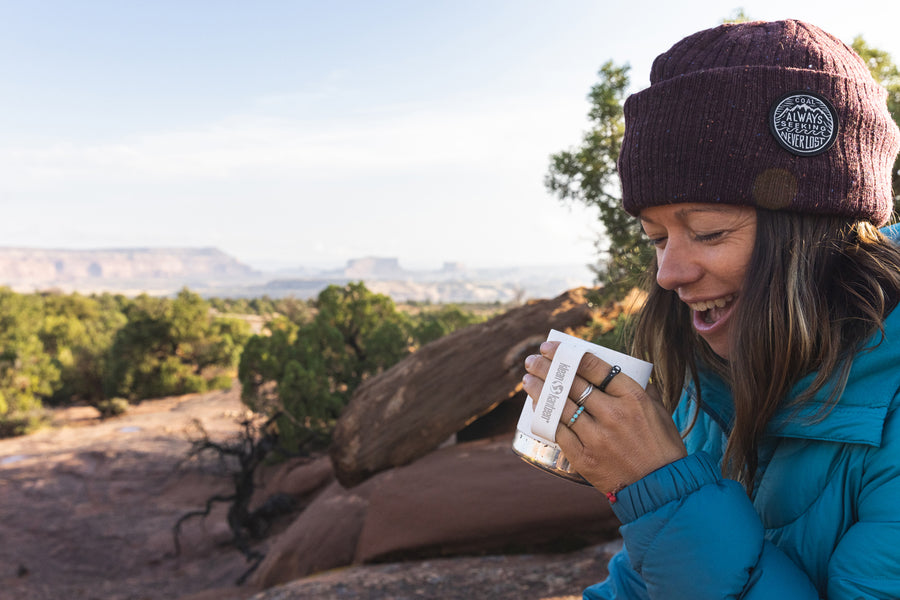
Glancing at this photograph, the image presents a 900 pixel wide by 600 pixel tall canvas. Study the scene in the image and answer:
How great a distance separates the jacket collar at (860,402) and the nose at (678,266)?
28cm

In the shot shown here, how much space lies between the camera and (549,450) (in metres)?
1.22

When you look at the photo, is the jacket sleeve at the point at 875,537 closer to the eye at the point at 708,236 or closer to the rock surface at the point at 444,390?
the eye at the point at 708,236

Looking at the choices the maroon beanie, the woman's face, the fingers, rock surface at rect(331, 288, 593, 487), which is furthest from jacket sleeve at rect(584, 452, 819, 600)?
rock surface at rect(331, 288, 593, 487)

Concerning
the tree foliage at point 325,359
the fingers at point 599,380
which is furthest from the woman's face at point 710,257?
the tree foliage at point 325,359

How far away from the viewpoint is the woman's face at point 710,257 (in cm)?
116

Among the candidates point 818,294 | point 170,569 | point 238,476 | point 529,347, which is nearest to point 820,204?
point 818,294

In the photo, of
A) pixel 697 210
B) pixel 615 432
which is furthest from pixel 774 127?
pixel 615 432

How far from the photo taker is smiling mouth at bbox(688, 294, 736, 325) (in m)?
1.22

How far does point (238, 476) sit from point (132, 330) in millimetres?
16768

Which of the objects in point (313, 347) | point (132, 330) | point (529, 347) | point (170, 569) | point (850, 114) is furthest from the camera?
point (132, 330)

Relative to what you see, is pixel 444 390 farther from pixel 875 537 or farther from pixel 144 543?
pixel 144 543

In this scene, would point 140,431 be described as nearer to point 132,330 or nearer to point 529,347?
point 132,330

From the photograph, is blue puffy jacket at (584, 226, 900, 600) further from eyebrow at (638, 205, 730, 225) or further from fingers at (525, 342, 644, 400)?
eyebrow at (638, 205, 730, 225)

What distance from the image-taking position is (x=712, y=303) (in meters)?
1.24
